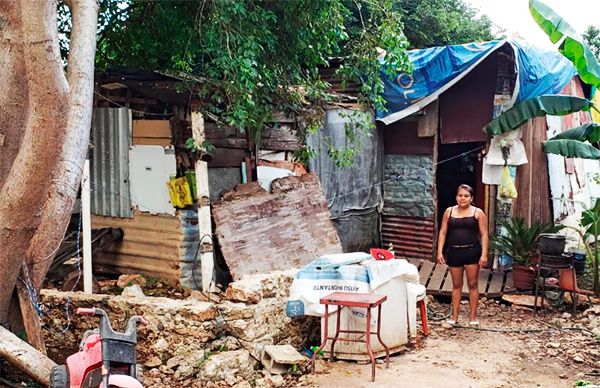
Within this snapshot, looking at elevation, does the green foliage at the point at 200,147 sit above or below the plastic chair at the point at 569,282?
above

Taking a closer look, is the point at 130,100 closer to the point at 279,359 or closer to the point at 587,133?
the point at 279,359

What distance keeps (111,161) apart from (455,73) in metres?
5.32

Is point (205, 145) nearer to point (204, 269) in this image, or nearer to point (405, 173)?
point (204, 269)

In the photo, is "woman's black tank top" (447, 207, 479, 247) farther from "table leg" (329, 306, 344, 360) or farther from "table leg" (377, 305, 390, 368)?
"table leg" (329, 306, 344, 360)

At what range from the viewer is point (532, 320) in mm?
7824

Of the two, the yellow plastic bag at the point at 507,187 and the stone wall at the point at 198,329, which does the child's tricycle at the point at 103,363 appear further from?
the yellow plastic bag at the point at 507,187

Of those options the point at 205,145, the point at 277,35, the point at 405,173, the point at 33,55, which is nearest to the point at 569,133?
the point at 405,173

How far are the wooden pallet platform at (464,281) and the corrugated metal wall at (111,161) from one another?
4543 mm

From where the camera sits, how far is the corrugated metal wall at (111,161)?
7.77 metres

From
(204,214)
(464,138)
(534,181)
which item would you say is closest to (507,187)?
(464,138)

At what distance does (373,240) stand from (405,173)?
4.46 ft

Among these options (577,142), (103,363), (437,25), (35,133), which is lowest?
(103,363)

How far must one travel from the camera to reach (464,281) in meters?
9.24

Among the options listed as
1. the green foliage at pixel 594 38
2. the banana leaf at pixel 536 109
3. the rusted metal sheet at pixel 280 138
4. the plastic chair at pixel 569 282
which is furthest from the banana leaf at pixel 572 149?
the green foliage at pixel 594 38
